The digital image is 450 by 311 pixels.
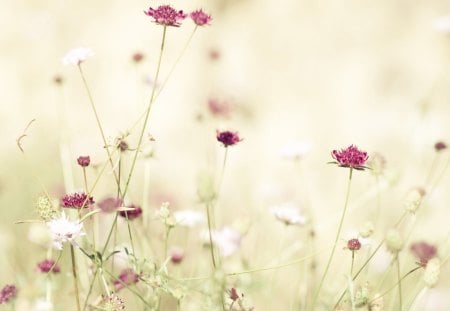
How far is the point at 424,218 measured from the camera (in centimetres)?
211

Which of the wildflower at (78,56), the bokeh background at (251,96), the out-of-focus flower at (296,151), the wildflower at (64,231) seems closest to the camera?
the wildflower at (64,231)

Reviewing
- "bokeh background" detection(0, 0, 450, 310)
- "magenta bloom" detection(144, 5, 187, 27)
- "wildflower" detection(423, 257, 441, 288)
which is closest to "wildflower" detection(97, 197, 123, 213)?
"magenta bloom" detection(144, 5, 187, 27)

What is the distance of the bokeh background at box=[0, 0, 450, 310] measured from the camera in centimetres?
274

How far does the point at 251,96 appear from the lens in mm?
3168

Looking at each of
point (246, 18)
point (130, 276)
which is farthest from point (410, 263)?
point (246, 18)

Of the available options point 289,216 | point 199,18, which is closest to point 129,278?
point 289,216

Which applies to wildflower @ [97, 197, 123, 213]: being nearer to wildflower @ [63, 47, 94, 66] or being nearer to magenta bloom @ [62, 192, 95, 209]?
magenta bloom @ [62, 192, 95, 209]

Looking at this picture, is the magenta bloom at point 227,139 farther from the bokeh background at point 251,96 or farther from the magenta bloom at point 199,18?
the bokeh background at point 251,96

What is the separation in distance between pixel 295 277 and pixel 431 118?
3.15 feet

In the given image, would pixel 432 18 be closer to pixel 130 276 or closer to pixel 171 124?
pixel 171 124

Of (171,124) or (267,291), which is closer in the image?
(267,291)

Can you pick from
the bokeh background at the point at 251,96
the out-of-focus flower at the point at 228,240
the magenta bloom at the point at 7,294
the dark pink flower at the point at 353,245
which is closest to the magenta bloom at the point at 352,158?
the dark pink flower at the point at 353,245

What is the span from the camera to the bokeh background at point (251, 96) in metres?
2.74

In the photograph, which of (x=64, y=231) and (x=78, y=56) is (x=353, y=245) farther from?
(x=78, y=56)
